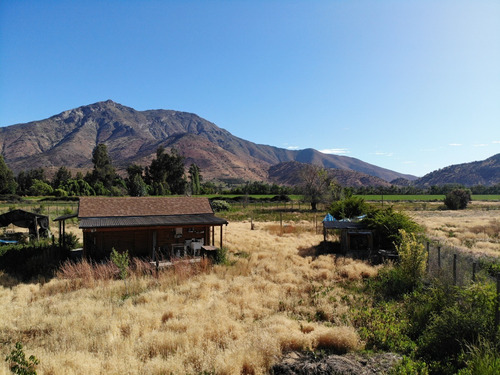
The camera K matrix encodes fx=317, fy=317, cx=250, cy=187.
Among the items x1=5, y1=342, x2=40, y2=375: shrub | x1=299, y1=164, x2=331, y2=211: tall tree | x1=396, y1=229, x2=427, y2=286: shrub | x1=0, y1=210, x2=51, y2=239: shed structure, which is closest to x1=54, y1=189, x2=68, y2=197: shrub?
x1=299, y1=164, x2=331, y2=211: tall tree

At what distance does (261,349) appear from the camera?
6.90 m

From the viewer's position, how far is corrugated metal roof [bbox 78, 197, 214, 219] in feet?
56.1

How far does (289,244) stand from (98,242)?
11406mm

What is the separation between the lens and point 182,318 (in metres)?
8.86

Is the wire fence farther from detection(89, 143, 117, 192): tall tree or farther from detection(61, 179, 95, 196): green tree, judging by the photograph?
detection(89, 143, 117, 192): tall tree

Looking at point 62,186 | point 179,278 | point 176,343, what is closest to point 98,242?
point 179,278

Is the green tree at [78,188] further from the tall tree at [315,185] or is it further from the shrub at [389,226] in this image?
the shrub at [389,226]

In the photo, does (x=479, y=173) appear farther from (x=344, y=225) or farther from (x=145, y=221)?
(x=145, y=221)

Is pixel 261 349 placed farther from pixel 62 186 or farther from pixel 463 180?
pixel 463 180

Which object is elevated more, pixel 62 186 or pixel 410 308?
pixel 62 186

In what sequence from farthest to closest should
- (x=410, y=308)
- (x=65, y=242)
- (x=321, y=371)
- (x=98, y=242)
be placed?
(x=65, y=242) < (x=98, y=242) < (x=410, y=308) < (x=321, y=371)

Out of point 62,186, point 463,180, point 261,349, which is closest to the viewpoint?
point 261,349

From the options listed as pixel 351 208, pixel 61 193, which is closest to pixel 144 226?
pixel 351 208

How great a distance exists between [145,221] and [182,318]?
327 inches
